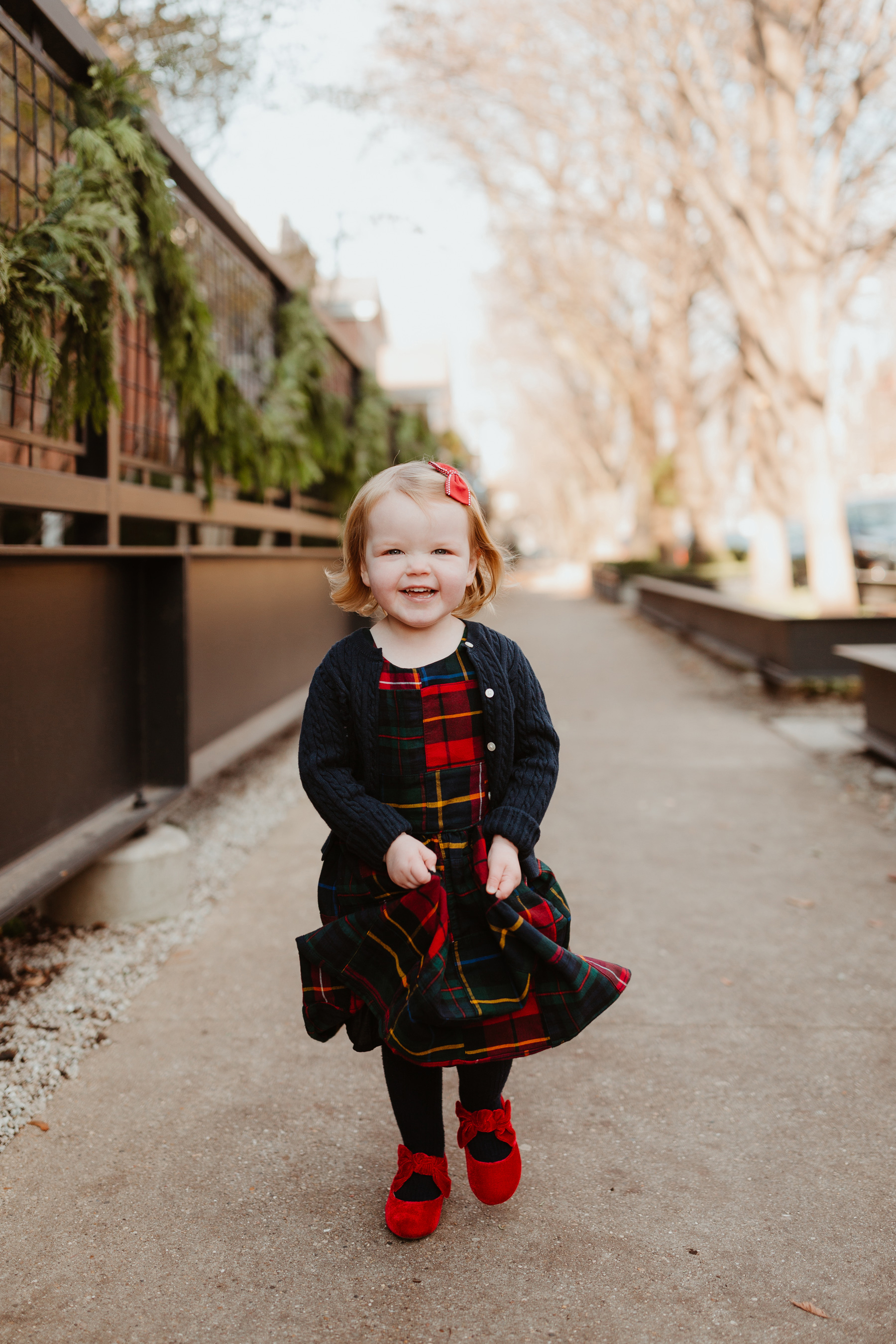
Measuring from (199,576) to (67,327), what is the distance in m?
1.58

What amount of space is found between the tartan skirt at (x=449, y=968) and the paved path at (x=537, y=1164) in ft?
1.46

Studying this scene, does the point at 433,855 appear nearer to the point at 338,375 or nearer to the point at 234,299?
the point at 234,299

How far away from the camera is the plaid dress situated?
1990 millimetres

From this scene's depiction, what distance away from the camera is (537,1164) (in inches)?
96.3

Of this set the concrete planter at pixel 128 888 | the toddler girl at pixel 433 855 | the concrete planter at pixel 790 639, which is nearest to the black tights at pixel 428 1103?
the toddler girl at pixel 433 855

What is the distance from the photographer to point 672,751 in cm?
720

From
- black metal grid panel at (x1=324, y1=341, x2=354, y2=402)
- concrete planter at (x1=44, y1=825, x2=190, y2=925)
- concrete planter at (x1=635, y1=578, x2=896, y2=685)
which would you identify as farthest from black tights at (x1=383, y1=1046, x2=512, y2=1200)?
black metal grid panel at (x1=324, y1=341, x2=354, y2=402)

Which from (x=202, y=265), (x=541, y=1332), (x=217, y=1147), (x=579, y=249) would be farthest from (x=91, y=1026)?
(x=579, y=249)

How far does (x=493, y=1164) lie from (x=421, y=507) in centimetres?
136

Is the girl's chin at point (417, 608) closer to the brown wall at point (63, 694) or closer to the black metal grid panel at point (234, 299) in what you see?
the brown wall at point (63, 694)

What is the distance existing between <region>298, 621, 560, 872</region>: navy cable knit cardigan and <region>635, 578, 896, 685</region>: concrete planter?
197 inches

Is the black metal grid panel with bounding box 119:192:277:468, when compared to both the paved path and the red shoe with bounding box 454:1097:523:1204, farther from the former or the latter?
the red shoe with bounding box 454:1097:523:1204

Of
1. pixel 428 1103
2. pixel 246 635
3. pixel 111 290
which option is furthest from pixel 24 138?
pixel 428 1103

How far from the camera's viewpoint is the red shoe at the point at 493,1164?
2.20 metres
